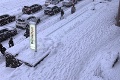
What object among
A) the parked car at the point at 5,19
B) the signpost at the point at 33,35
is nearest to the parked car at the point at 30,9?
the parked car at the point at 5,19

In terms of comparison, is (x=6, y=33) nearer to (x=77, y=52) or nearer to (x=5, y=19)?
(x=5, y=19)

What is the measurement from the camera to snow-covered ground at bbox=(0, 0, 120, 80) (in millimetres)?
15617

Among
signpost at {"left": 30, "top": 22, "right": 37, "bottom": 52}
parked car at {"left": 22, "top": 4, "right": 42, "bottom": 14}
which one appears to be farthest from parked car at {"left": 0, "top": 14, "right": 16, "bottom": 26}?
signpost at {"left": 30, "top": 22, "right": 37, "bottom": 52}

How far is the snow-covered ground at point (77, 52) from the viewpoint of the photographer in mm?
15617

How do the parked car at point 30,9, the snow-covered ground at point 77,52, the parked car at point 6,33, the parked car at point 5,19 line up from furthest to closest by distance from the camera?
the parked car at point 30,9, the parked car at point 5,19, the parked car at point 6,33, the snow-covered ground at point 77,52

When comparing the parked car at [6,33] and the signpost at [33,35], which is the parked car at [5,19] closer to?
the parked car at [6,33]

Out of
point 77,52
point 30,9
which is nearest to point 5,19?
point 30,9

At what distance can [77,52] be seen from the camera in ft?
62.5

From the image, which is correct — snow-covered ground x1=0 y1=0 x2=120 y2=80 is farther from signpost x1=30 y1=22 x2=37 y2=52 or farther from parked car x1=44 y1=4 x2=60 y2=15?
parked car x1=44 y1=4 x2=60 y2=15

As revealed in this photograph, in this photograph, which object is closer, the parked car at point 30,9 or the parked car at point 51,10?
the parked car at point 51,10

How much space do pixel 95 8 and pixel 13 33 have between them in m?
15.8

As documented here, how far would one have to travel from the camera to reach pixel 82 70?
54.7 feet

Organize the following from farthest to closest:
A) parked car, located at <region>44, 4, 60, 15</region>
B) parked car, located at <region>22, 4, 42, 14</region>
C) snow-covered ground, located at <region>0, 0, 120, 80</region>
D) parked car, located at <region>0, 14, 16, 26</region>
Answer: parked car, located at <region>22, 4, 42, 14</region> → parked car, located at <region>44, 4, 60, 15</region> → parked car, located at <region>0, 14, 16, 26</region> → snow-covered ground, located at <region>0, 0, 120, 80</region>

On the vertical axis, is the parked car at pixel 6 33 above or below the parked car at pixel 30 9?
below
